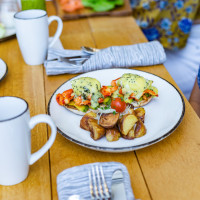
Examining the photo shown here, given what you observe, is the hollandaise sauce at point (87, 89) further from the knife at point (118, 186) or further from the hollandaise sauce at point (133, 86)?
the knife at point (118, 186)

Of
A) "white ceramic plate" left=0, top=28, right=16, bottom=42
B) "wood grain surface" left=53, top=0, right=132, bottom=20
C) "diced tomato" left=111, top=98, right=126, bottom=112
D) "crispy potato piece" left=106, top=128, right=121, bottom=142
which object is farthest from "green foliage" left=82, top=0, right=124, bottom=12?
"crispy potato piece" left=106, top=128, right=121, bottom=142

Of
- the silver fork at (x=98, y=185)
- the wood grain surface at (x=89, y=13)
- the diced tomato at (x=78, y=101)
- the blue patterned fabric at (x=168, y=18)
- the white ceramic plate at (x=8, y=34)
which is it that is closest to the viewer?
the silver fork at (x=98, y=185)

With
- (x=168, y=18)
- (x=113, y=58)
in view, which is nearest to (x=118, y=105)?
(x=113, y=58)

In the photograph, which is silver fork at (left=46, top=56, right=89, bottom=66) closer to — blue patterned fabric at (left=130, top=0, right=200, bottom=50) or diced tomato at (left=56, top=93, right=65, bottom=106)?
diced tomato at (left=56, top=93, right=65, bottom=106)

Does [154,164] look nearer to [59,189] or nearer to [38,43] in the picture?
[59,189]

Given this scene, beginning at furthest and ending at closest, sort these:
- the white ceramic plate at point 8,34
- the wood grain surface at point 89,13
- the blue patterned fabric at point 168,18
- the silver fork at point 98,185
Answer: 1. the blue patterned fabric at point 168,18
2. the wood grain surface at point 89,13
3. the white ceramic plate at point 8,34
4. the silver fork at point 98,185

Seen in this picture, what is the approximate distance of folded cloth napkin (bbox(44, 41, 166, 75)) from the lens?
1.09 m

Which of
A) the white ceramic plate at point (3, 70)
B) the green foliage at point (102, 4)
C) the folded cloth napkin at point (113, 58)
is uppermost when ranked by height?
the white ceramic plate at point (3, 70)

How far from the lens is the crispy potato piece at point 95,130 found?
2.36 feet

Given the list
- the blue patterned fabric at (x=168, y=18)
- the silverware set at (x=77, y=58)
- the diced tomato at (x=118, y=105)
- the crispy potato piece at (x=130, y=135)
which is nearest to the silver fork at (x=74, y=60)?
the silverware set at (x=77, y=58)

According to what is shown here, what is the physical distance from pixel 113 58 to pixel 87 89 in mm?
289

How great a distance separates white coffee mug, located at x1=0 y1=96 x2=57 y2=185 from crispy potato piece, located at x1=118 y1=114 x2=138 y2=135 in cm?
19

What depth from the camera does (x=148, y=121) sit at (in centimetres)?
81

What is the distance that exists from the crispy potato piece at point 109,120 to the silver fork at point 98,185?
138 millimetres
